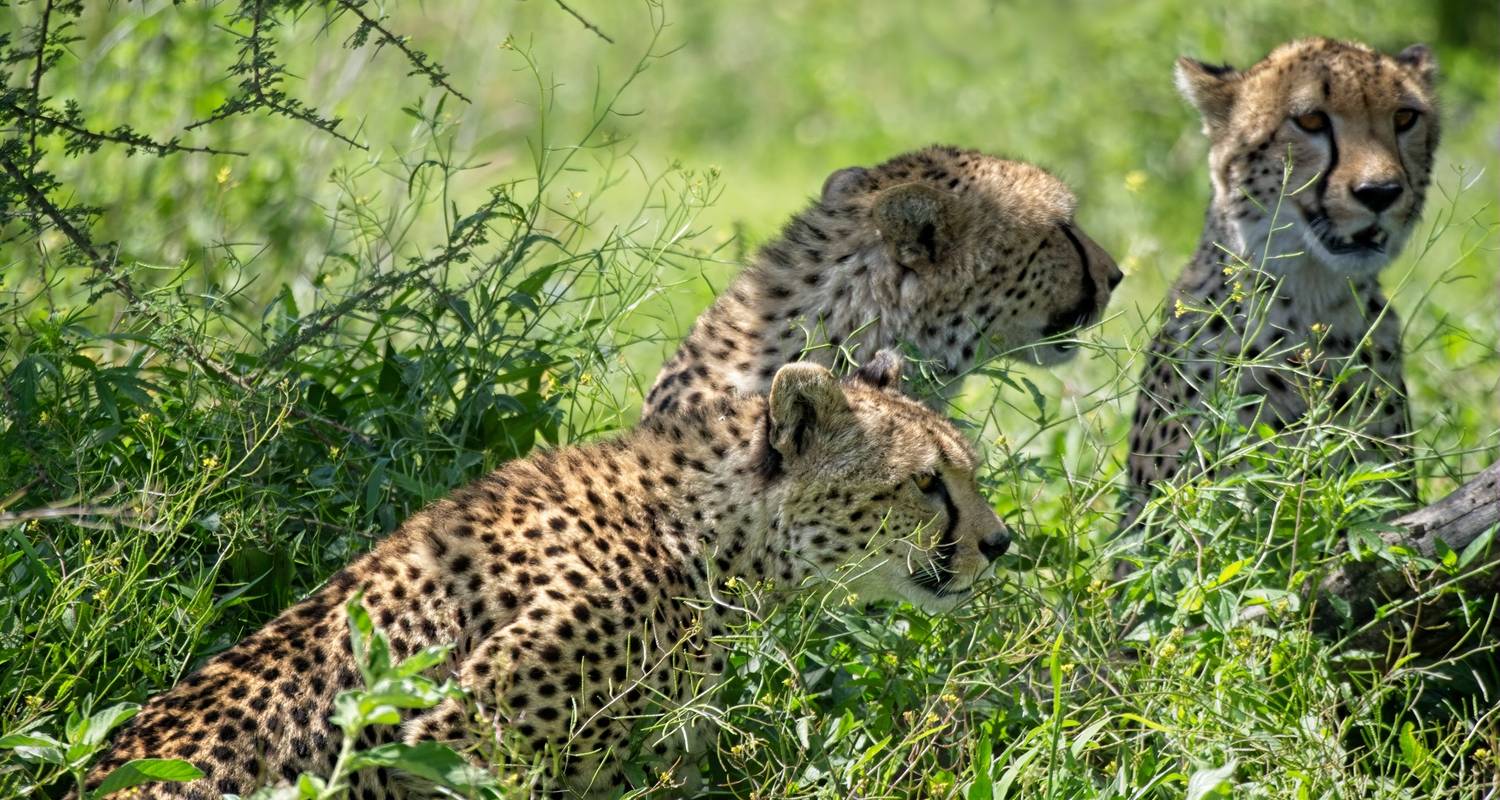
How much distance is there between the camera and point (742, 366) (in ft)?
13.2

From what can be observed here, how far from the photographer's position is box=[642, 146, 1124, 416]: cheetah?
4.00 metres

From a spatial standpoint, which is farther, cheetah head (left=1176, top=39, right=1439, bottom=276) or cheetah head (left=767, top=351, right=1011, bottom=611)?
cheetah head (left=1176, top=39, right=1439, bottom=276)

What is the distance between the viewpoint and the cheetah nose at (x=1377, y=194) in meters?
4.34

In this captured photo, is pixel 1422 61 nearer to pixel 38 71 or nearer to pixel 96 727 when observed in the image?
pixel 38 71

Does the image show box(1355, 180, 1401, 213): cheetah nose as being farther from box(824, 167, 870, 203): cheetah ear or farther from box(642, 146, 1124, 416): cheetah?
box(824, 167, 870, 203): cheetah ear

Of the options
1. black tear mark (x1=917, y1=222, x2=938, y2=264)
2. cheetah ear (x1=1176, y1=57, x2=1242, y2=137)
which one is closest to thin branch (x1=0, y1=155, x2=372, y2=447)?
black tear mark (x1=917, y1=222, x2=938, y2=264)

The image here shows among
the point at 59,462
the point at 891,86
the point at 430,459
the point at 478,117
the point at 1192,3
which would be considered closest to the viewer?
the point at 59,462

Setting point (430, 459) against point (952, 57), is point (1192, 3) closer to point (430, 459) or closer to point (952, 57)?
point (952, 57)

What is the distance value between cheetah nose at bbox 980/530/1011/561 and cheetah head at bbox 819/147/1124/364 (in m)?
0.67

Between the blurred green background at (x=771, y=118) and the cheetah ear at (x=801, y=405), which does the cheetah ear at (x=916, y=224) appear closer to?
the blurred green background at (x=771, y=118)

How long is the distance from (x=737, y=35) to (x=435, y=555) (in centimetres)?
839

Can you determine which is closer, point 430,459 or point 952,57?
point 430,459

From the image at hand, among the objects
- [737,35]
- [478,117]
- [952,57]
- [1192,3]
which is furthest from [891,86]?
[478,117]

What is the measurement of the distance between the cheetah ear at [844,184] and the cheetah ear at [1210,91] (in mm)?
1030
